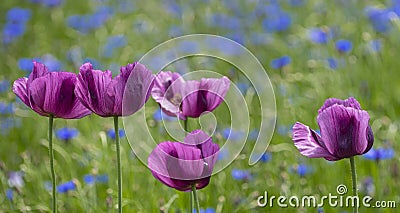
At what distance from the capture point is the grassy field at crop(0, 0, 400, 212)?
1.90 m

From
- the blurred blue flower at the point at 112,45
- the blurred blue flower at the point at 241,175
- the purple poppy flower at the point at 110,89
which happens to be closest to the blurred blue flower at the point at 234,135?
the blurred blue flower at the point at 241,175

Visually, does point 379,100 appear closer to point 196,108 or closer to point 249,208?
point 249,208

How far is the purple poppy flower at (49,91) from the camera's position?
118 cm

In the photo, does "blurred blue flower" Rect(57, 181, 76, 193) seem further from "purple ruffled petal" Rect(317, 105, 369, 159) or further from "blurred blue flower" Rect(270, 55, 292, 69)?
"blurred blue flower" Rect(270, 55, 292, 69)

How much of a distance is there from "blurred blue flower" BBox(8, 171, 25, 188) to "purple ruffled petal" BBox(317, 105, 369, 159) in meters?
1.02

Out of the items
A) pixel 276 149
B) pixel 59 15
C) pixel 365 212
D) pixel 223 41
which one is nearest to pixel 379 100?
pixel 276 149

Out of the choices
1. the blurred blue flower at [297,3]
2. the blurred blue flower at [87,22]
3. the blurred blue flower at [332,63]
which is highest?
the blurred blue flower at [297,3]

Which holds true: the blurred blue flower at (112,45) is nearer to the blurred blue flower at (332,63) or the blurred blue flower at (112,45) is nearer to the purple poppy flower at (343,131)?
the blurred blue flower at (332,63)

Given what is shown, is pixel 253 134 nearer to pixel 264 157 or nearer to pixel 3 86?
pixel 264 157

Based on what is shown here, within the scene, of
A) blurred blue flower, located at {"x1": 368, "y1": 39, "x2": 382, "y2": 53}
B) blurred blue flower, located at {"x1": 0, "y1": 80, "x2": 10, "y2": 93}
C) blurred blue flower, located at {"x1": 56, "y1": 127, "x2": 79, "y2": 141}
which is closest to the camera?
blurred blue flower, located at {"x1": 56, "y1": 127, "x2": 79, "y2": 141}

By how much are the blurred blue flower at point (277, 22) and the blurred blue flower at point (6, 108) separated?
1.25m

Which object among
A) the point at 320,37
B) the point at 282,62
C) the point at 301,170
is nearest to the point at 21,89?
the point at 301,170

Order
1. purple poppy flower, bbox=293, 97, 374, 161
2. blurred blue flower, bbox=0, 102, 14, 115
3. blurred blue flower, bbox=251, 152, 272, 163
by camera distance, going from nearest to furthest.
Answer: purple poppy flower, bbox=293, 97, 374, 161, blurred blue flower, bbox=251, 152, 272, 163, blurred blue flower, bbox=0, 102, 14, 115

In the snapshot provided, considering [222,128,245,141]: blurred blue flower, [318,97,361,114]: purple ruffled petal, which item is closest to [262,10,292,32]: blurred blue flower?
[222,128,245,141]: blurred blue flower
